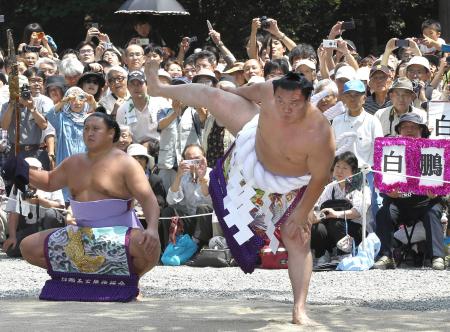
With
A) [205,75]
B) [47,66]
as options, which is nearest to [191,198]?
[205,75]

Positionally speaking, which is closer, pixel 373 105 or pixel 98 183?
pixel 98 183

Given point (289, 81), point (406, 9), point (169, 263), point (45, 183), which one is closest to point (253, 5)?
point (406, 9)

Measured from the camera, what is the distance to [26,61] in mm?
10148

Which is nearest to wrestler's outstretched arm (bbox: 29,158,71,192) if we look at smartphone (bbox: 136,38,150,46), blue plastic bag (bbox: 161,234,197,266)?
blue plastic bag (bbox: 161,234,197,266)

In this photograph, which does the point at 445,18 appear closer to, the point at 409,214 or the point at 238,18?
the point at 238,18

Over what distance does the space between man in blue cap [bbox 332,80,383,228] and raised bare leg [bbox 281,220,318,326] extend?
238 centimetres

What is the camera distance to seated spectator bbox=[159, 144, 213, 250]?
779cm

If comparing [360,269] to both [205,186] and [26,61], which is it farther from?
[26,61]

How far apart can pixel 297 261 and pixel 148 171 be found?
3.05 meters

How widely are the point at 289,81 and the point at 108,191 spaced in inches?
56.4

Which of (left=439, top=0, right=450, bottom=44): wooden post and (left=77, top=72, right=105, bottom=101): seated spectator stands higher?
(left=439, top=0, right=450, bottom=44): wooden post

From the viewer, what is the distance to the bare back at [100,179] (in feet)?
20.0

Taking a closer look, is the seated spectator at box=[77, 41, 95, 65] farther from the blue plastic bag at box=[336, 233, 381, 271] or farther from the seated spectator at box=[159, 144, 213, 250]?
the blue plastic bag at box=[336, 233, 381, 271]

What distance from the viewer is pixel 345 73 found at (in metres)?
8.19
